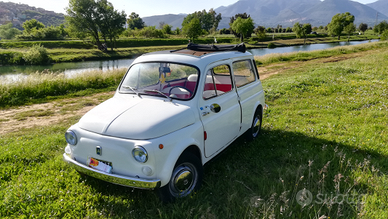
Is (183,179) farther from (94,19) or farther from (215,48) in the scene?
(94,19)

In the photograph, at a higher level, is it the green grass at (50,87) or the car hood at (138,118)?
the car hood at (138,118)

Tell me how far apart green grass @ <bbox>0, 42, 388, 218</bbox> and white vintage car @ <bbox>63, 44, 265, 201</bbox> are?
445mm

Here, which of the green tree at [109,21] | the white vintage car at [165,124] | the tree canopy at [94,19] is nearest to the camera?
the white vintage car at [165,124]

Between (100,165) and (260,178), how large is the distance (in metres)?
2.42

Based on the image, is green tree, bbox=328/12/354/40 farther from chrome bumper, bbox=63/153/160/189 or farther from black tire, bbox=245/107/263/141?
chrome bumper, bbox=63/153/160/189

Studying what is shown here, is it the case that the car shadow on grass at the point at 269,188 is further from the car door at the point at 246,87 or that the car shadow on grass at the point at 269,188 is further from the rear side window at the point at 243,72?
the rear side window at the point at 243,72

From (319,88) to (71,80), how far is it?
12.0m

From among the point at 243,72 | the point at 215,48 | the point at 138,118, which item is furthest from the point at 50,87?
the point at 138,118

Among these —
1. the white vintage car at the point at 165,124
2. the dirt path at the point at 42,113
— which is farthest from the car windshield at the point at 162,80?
the dirt path at the point at 42,113

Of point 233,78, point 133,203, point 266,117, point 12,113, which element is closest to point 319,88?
point 266,117

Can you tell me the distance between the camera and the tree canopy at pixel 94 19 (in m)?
50.8

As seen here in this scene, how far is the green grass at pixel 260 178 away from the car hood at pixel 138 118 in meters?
1.00

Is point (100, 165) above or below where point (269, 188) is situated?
above

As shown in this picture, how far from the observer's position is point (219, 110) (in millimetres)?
3863
